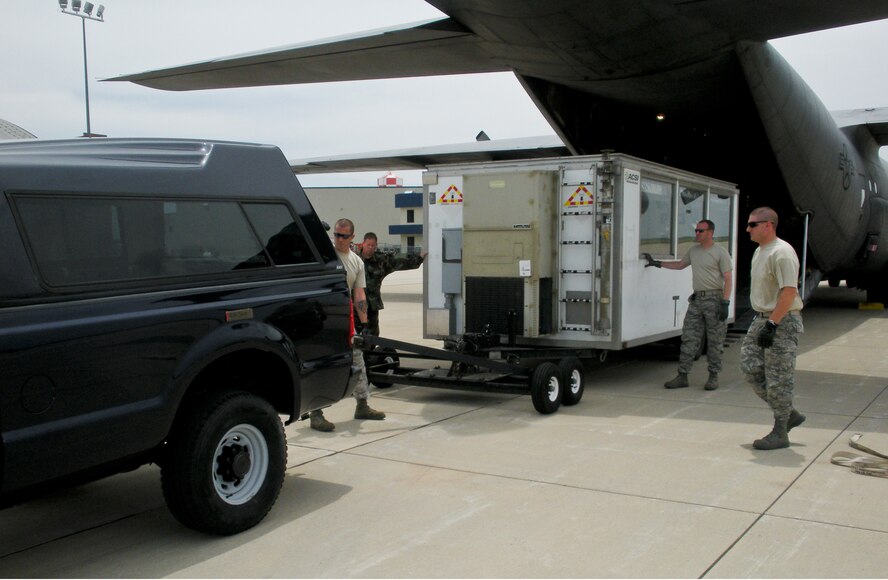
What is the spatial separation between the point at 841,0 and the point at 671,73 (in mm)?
2940

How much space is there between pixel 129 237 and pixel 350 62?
830cm

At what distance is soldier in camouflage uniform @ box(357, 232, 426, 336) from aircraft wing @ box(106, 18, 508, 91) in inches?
123

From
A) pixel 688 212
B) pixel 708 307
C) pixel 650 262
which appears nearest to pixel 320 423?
pixel 650 262

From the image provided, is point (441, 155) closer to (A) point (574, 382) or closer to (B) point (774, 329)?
(A) point (574, 382)

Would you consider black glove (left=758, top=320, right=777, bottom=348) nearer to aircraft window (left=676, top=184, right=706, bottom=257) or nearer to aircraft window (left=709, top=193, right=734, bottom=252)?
aircraft window (left=676, top=184, right=706, bottom=257)

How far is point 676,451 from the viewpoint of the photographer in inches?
251

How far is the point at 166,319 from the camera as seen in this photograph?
4.16 meters

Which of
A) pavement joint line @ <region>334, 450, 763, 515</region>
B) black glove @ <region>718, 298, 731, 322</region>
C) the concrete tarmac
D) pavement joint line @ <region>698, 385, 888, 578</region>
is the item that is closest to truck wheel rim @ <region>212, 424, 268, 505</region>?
the concrete tarmac

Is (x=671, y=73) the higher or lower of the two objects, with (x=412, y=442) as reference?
higher

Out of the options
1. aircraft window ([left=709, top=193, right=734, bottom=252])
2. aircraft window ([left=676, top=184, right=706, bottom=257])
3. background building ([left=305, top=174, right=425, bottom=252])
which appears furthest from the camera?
background building ([left=305, top=174, right=425, bottom=252])

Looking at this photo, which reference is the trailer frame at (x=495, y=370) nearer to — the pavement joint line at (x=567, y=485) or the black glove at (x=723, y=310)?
the pavement joint line at (x=567, y=485)

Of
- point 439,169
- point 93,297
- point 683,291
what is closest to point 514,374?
point 439,169

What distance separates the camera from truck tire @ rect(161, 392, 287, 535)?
429 centimetres

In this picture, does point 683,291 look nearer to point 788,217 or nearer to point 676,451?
point 676,451
